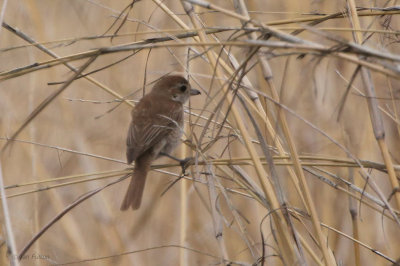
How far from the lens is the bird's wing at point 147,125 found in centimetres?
292

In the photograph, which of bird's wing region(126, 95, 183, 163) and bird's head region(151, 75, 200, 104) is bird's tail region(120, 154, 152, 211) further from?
bird's head region(151, 75, 200, 104)

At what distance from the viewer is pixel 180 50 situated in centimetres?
434

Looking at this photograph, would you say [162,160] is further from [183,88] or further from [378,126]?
[378,126]

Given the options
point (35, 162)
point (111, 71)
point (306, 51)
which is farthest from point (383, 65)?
point (111, 71)

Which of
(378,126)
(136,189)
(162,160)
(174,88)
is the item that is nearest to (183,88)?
(174,88)

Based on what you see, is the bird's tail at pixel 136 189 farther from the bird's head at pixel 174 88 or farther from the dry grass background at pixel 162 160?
the bird's head at pixel 174 88

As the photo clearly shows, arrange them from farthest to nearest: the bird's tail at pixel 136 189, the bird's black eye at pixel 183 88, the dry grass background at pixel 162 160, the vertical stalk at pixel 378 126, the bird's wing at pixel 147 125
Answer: the bird's black eye at pixel 183 88
the dry grass background at pixel 162 160
the bird's wing at pixel 147 125
the bird's tail at pixel 136 189
the vertical stalk at pixel 378 126

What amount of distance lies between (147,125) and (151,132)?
0.05 m

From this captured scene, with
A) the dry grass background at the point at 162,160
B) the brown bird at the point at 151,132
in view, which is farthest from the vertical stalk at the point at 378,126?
the dry grass background at the point at 162,160

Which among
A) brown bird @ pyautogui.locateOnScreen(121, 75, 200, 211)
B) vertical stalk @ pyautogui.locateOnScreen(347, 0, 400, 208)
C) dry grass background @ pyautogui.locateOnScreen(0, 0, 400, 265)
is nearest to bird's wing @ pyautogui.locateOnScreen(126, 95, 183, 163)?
brown bird @ pyautogui.locateOnScreen(121, 75, 200, 211)

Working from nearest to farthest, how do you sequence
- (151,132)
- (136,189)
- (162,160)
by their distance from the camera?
(136,189)
(151,132)
(162,160)

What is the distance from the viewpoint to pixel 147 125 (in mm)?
3035

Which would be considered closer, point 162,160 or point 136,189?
point 136,189

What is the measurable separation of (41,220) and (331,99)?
205 cm
